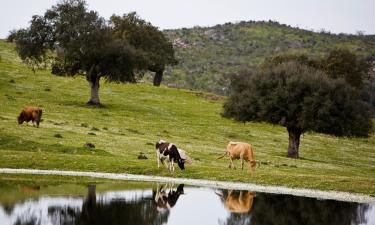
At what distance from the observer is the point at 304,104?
6850 cm

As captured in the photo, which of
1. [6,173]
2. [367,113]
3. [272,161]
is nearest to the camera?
[6,173]

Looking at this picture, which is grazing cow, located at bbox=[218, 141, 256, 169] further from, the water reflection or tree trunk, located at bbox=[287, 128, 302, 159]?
tree trunk, located at bbox=[287, 128, 302, 159]

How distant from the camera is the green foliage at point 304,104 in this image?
67.8 meters

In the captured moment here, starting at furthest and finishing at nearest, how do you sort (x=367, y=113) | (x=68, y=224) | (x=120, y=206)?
(x=367, y=113) → (x=120, y=206) → (x=68, y=224)

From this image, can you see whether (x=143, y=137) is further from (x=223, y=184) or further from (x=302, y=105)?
(x=223, y=184)

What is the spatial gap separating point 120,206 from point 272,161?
104 ft

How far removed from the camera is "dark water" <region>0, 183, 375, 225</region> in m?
26.3

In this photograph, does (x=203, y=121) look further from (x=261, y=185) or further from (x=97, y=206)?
(x=97, y=206)

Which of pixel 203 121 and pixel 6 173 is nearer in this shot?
pixel 6 173

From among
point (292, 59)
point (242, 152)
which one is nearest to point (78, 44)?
point (292, 59)

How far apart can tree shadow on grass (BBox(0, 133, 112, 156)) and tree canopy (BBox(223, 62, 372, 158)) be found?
2420cm

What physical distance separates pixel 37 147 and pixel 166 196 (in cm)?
1861

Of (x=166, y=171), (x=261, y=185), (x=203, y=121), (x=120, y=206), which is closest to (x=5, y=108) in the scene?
(x=203, y=121)

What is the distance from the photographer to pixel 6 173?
39.6 m
